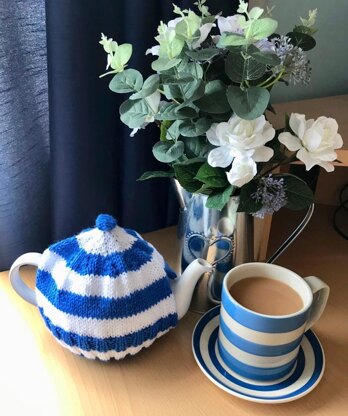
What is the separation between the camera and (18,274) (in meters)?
0.61

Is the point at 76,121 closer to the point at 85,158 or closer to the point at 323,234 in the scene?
the point at 85,158

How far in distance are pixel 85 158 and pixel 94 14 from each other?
20cm

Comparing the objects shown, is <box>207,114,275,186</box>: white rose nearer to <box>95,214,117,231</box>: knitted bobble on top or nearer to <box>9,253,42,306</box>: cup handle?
<box>95,214,117,231</box>: knitted bobble on top

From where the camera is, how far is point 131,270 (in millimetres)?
555

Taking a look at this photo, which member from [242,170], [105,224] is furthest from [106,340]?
[242,170]

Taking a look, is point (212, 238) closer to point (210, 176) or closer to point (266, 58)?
point (210, 176)

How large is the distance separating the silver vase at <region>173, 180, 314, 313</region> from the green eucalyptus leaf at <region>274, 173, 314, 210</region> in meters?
0.06

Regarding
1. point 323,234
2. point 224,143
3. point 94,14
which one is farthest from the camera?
point 323,234

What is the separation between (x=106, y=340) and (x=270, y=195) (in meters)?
0.25

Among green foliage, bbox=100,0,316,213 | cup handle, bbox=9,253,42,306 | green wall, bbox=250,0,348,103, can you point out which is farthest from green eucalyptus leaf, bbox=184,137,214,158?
green wall, bbox=250,0,348,103

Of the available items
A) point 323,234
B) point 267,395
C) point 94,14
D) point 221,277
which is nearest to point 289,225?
point 323,234

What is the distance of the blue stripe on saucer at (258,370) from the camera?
0.57 meters

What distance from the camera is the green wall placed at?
861 mm

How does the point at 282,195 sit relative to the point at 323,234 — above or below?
above
